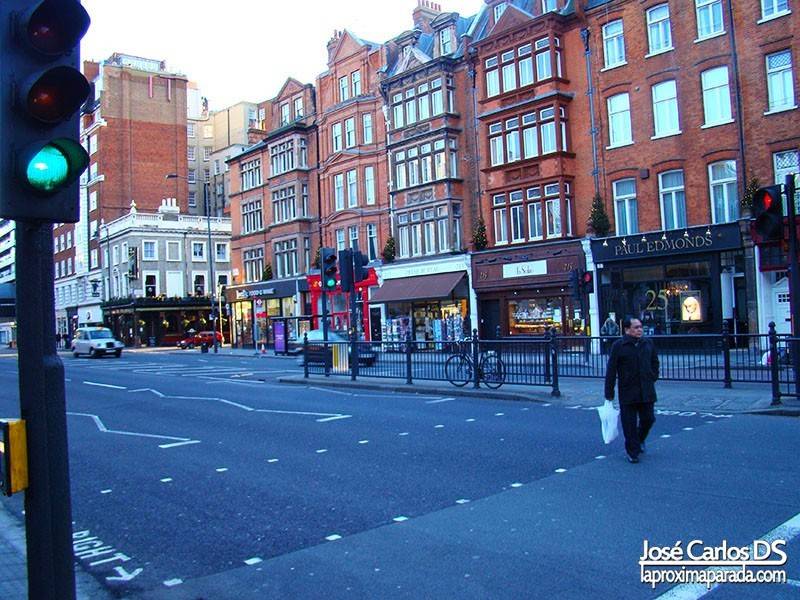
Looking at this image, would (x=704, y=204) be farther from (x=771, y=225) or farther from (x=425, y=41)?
(x=425, y=41)

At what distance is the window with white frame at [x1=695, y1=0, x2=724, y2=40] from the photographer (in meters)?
24.8

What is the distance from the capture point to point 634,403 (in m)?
8.12

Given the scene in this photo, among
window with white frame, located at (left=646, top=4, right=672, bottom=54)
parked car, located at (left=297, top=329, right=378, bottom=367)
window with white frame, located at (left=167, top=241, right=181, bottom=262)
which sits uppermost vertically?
window with white frame, located at (left=646, top=4, right=672, bottom=54)

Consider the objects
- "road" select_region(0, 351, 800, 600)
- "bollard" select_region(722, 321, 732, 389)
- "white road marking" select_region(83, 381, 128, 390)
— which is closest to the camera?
"road" select_region(0, 351, 800, 600)

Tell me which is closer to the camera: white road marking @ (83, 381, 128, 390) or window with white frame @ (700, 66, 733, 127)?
white road marking @ (83, 381, 128, 390)

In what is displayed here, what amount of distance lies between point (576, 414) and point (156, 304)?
178 feet

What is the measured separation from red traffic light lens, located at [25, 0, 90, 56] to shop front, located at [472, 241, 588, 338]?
83.6ft

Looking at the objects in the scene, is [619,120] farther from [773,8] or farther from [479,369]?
[479,369]

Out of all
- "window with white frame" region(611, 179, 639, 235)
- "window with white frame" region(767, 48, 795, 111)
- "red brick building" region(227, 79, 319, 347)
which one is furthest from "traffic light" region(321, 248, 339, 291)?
"red brick building" region(227, 79, 319, 347)

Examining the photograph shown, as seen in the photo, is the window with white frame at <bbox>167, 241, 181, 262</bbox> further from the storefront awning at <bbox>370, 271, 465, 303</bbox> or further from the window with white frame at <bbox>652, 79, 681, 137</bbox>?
the window with white frame at <bbox>652, 79, 681, 137</bbox>

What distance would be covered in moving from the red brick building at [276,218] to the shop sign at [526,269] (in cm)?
1366

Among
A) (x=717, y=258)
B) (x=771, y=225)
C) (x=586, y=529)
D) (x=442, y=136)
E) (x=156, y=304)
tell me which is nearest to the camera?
(x=586, y=529)

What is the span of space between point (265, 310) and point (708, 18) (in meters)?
32.0

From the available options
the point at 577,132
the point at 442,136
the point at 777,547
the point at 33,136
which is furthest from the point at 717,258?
the point at 33,136
